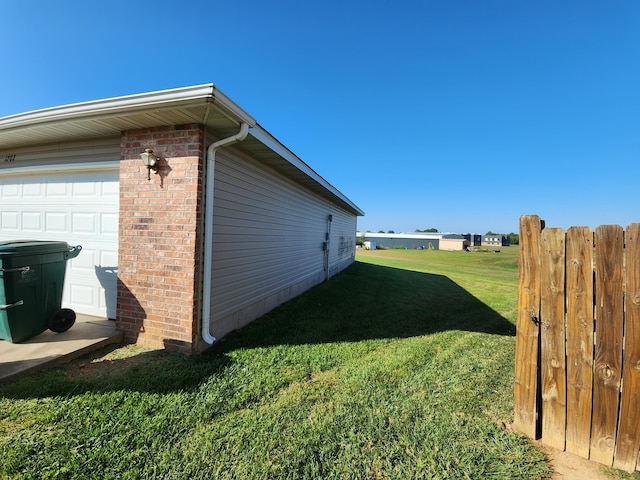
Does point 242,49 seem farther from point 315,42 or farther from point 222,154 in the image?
point 222,154

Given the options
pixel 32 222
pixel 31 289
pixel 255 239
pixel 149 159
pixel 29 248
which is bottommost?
pixel 31 289

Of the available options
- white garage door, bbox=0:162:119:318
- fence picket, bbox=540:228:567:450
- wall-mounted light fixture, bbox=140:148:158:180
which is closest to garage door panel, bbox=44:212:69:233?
white garage door, bbox=0:162:119:318

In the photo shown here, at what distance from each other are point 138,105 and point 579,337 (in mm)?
4680

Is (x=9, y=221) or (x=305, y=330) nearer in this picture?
(x=305, y=330)

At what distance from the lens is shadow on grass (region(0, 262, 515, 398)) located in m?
2.59

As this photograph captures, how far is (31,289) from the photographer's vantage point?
3.19 m

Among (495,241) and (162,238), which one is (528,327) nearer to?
(162,238)

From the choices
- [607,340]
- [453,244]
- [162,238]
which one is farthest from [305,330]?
[453,244]

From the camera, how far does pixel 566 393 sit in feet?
6.40

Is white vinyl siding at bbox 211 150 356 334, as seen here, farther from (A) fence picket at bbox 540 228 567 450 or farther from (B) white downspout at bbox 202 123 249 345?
(A) fence picket at bbox 540 228 567 450

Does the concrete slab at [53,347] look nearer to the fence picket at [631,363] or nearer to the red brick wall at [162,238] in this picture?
the red brick wall at [162,238]

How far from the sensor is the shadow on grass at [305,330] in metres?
2.59

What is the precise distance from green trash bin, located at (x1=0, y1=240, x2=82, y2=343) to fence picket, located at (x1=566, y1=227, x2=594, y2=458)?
5.47 meters

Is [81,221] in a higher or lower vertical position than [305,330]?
higher
